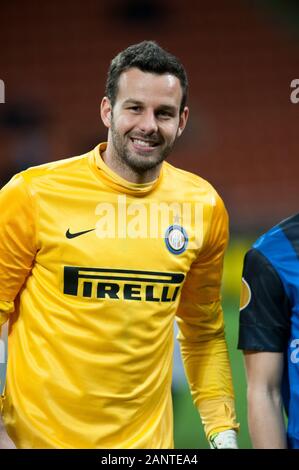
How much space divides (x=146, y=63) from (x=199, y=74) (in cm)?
438

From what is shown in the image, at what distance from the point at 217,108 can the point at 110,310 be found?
4.53m

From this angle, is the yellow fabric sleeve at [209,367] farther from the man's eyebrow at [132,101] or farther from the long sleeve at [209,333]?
the man's eyebrow at [132,101]

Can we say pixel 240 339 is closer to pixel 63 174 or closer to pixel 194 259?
pixel 194 259

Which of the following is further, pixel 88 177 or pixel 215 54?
pixel 215 54

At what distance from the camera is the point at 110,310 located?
1.87 meters

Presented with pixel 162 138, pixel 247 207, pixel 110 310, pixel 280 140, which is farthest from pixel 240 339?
pixel 280 140

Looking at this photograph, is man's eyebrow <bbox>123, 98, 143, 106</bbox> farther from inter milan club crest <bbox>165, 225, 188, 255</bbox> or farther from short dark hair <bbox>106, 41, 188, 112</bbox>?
inter milan club crest <bbox>165, 225, 188, 255</bbox>

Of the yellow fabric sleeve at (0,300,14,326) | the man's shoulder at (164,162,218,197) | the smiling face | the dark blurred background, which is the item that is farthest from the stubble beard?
the dark blurred background

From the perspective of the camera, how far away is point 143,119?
184 centimetres

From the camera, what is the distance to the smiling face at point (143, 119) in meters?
1.85

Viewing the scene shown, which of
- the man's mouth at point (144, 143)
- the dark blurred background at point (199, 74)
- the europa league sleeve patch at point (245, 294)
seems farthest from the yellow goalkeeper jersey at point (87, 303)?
the dark blurred background at point (199, 74)

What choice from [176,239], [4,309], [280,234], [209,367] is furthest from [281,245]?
[4,309]

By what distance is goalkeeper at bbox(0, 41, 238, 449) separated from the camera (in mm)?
1856

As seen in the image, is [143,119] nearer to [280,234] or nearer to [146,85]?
[146,85]
